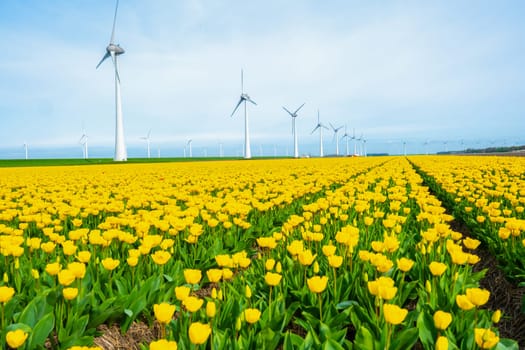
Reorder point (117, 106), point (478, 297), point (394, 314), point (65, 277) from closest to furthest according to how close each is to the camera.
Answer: point (394, 314) < point (478, 297) < point (65, 277) < point (117, 106)

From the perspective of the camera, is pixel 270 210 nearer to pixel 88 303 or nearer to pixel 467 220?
pixel 467 220

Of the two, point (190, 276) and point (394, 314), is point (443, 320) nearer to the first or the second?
point (394, 314)

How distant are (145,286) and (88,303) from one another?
1.62ft

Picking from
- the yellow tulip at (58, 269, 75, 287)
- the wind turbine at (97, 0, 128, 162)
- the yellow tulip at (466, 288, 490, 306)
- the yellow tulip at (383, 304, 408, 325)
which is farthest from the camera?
the wind turbine at (97, 0, 128, 162)

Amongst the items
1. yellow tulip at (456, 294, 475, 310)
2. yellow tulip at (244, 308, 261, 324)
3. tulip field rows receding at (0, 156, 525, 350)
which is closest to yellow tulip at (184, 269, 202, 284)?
tulip field rows receding at (0, 156, 525, 350)

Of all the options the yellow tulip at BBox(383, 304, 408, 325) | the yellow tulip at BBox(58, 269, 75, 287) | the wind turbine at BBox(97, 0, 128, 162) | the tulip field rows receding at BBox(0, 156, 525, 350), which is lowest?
the tulip field rows receding at BBox(0, 156, 525, 350)

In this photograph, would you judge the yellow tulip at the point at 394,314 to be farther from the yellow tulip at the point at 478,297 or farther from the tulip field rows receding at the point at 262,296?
the yellow tulip at the point at 478,297

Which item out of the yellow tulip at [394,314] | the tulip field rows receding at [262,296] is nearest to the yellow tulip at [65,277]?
the tulip field rows receding at [262,296]

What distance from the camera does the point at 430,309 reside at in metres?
2.98

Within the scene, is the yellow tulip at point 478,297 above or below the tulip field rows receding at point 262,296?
above

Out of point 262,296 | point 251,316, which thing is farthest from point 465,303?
point 262,296

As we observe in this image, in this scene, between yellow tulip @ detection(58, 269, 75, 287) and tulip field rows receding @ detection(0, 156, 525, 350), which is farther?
yellow tulip @ detection(58, 269, 75, 287)

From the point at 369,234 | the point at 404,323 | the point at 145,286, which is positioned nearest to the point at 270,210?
the point at 369,234

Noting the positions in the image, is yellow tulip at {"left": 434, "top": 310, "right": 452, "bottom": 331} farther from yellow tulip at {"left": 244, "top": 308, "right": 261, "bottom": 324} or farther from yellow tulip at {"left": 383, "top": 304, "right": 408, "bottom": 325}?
yellow tulip at {"left": 244, "top": 308, "right": 261, "bottom": 324}
